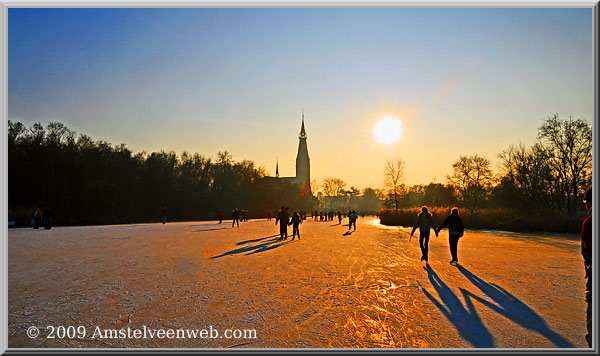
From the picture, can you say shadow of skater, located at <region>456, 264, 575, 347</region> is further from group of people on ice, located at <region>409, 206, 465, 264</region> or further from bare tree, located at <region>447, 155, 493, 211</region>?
bare tree, located at <region>447, 155, 493, 211</region>

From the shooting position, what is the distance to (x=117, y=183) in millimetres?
46844

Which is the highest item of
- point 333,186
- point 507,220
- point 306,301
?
point 333,186

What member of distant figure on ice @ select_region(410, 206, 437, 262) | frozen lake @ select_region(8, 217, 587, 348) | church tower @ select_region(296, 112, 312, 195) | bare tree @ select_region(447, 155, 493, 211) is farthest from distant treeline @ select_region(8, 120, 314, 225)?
church tower @ select_region(296, 112, 312, 195)

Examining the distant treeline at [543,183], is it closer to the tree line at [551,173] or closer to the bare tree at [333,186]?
the tree line at [551,173]

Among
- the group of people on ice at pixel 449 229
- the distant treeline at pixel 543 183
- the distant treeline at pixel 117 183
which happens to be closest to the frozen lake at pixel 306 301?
the group of people on ice at pixel 449 229

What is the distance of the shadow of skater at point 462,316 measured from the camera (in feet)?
13.4

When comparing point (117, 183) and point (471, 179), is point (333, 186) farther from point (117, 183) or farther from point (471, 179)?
point (117, 183)

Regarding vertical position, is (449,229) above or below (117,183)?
below

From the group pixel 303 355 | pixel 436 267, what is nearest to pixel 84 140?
pixel 436 267

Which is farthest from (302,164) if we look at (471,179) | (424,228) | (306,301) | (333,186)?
(306,301)

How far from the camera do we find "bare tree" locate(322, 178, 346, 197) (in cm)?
11112

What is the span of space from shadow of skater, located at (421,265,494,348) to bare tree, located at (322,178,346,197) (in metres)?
104

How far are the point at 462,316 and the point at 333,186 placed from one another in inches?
4191

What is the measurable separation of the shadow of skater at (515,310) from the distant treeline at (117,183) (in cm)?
1944
